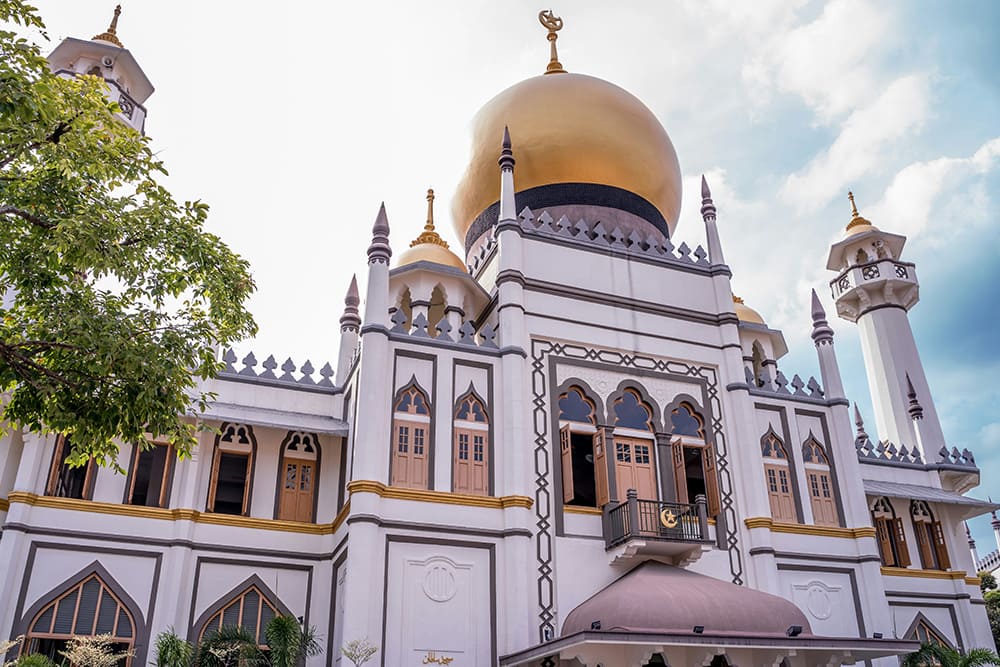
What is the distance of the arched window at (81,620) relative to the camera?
1316cm

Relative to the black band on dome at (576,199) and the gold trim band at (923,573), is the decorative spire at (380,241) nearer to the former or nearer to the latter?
the black band on dome at (576,199)

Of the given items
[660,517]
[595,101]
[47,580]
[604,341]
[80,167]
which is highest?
[595,101]

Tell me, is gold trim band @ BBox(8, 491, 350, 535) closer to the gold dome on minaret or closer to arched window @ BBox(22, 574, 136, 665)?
arched window @ BBox(22, 574, 136, 665)

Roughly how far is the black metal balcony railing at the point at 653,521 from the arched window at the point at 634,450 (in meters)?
0.62

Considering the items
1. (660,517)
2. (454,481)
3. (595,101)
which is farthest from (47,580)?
(595,101)

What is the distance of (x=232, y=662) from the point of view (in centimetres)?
1259

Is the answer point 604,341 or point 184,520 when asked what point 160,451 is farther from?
point 604,341

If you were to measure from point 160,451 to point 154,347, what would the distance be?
757 cm

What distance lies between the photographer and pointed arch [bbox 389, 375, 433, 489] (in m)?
14.1

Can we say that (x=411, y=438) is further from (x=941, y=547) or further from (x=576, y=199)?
(x=941, y=547)

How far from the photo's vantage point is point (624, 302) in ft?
55.5

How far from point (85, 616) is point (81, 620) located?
8 centimetres

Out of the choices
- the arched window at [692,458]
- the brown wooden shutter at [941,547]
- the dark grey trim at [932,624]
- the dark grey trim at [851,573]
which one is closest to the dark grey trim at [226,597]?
the arched window at [692,458]

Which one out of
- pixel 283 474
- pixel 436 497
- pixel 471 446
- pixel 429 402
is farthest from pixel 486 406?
pixel 283 474
